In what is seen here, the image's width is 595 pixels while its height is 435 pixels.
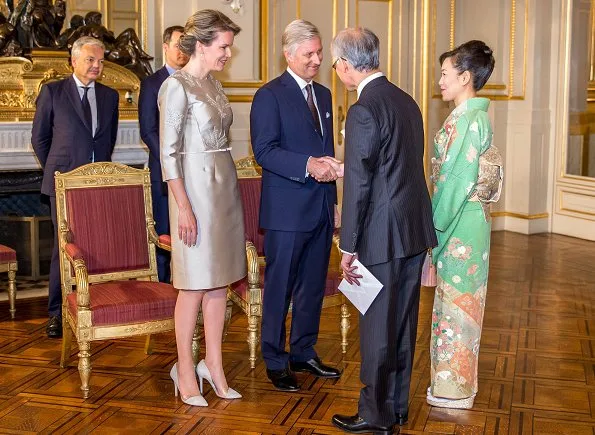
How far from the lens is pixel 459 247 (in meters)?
3.99

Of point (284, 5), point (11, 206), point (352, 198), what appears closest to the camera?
point (352, 198)

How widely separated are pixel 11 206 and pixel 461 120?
387 centimetres

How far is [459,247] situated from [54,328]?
2.41m

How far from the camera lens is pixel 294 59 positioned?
13.8ft

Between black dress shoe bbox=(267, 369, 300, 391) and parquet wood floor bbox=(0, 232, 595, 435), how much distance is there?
4cm

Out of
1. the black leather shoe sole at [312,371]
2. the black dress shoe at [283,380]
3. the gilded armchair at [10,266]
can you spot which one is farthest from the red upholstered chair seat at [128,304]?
the gilded armchair at [10,266]

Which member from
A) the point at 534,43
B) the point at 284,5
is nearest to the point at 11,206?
the point at 284,5

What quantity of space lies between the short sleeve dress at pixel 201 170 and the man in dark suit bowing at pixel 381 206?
0.62 meters

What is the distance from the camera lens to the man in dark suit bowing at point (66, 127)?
5.22m

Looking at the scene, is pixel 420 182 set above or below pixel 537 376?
above

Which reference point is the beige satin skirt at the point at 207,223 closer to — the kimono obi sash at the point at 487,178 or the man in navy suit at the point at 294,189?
the man in navy suit at the point at 294,189

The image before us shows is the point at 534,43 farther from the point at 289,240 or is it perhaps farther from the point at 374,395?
the point at 374,395

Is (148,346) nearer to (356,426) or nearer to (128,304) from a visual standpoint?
(128,304)

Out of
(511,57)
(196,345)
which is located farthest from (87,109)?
(511,57)
